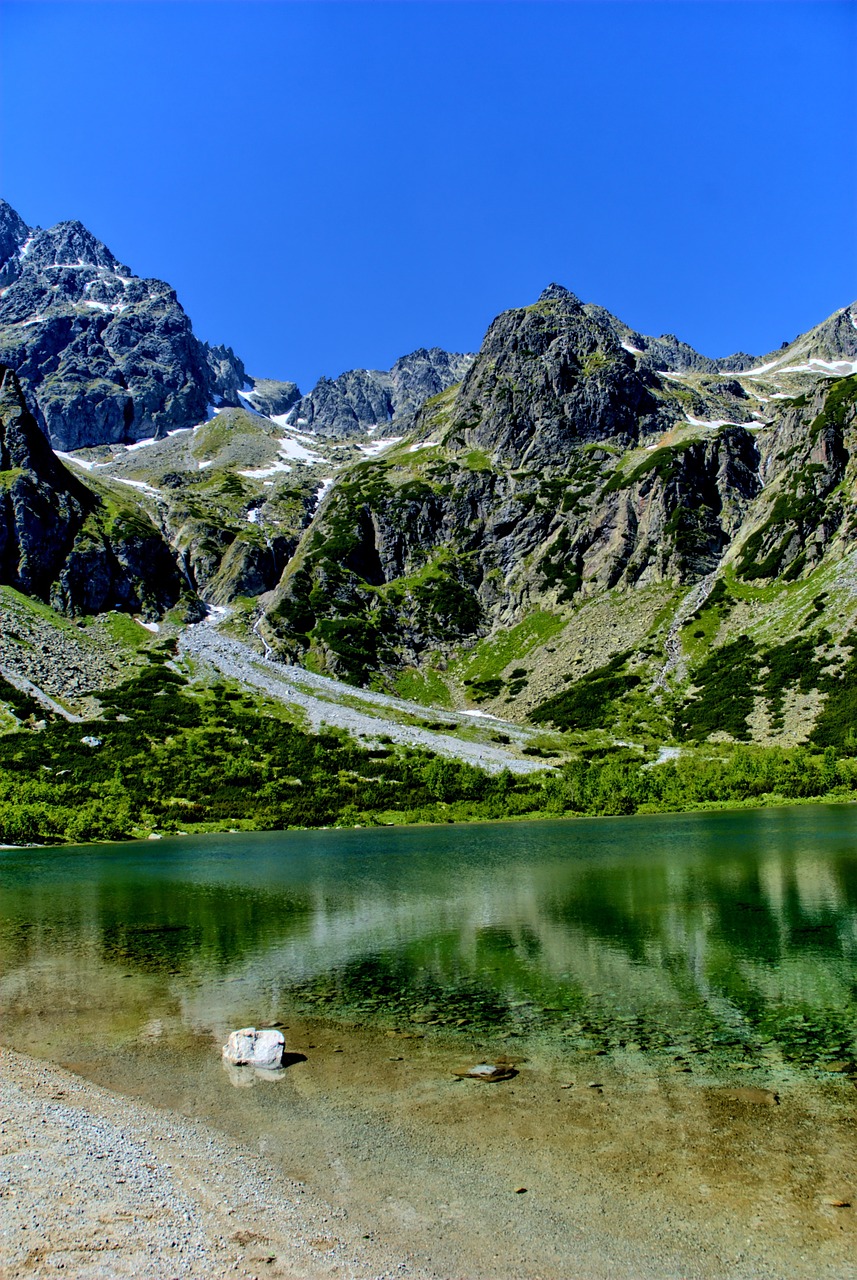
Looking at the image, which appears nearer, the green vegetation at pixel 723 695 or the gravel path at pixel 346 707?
the gravel path at pixel 346 707

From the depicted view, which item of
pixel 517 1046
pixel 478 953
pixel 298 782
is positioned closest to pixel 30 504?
pixel 298 782

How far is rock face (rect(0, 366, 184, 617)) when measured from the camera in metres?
165

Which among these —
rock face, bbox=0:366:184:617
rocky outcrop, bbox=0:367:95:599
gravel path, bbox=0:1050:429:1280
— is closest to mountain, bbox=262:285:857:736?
rock face, bbox=0:366:184:617

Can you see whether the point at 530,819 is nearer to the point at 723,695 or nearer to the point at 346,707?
the point at 723,695

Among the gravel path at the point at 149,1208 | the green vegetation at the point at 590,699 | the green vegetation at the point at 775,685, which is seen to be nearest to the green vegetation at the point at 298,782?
the green vegetation at the point at 775,685

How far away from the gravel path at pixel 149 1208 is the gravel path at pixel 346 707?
9544 cm

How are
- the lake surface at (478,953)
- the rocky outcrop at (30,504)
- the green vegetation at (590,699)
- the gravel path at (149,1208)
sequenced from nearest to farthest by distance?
the gravel path at (149,1208) < the lake surface at (478,953) < the green vegetation at (590,699) < the rocky outcrop at (30,504)

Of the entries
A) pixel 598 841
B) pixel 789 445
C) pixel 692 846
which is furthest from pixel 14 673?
pixel 789 445

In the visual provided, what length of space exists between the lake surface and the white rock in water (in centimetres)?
262

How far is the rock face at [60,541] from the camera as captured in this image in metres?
165

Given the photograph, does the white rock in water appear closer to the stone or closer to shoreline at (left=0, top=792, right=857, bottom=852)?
the stone

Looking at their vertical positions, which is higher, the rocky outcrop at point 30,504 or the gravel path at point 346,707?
the rocky outcrop at point 30,504

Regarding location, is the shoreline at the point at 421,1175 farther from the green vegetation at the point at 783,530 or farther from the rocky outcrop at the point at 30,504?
the rocky outcrop at the point at 30,504

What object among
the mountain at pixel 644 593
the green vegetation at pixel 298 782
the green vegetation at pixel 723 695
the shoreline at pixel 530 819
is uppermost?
the mountain at pixel 644 593
